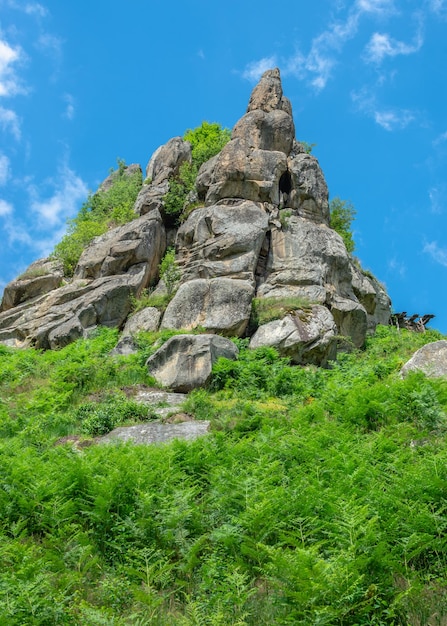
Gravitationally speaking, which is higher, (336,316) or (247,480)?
(336,316)

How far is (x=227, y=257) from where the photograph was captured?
2345cm

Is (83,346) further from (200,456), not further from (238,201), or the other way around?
(200,456)

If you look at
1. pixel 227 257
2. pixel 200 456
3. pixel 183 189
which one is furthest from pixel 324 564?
pixel 183 189

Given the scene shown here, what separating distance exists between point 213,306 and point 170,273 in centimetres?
367

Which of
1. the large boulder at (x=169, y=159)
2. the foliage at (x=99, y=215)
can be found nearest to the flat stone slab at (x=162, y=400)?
the foliage at (x=99, y=215)

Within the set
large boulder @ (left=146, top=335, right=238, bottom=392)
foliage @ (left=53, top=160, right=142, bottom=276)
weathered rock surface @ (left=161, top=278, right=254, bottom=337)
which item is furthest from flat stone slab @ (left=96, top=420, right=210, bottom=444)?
foliage @ (left=53, top=160, right=142, bottom=276)

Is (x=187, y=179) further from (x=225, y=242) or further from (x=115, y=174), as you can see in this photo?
(x=115, y=174)

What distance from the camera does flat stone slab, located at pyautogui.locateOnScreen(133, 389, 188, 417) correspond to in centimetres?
1483

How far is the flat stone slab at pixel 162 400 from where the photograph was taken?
14.8m

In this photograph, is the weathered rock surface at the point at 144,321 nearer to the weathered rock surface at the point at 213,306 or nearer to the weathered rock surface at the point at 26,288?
the weathered rock surface at the point at 213,306

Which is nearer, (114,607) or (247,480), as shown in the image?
(114,607)

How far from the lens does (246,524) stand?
257 inches

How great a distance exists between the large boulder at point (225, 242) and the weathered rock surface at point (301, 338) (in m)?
2.89

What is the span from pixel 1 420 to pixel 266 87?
78.1ft
